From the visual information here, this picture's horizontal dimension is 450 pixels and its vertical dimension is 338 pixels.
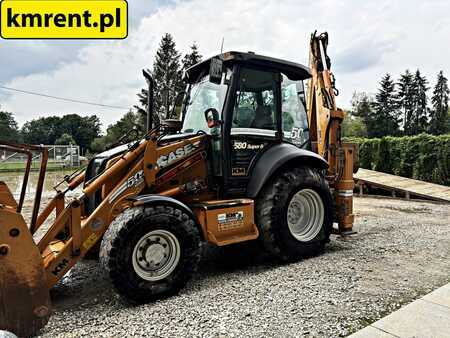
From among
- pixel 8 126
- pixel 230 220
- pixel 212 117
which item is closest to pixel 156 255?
pixel 230 220

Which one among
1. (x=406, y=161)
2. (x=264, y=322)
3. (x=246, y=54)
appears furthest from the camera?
(x=406, y=161)

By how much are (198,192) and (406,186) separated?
8.30m

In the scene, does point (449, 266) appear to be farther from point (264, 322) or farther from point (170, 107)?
point (170, 107)

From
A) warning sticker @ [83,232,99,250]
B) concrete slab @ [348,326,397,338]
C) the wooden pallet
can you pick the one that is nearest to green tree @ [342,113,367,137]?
the wooden pallet

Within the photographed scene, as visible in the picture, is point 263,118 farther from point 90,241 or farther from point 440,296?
point 440,296

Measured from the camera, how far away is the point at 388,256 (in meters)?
4.39

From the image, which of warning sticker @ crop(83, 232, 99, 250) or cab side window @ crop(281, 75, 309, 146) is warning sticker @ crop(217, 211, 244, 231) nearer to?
warning sticker @ crop(83, 232, 99, 250)

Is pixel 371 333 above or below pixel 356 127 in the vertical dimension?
below

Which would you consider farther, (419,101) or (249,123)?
(419,101)

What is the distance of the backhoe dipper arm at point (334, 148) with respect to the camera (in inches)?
196

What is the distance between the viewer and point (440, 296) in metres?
3.08

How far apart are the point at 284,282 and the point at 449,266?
2039 mm

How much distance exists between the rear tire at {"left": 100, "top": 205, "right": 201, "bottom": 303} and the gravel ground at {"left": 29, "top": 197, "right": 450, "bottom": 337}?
0.15m

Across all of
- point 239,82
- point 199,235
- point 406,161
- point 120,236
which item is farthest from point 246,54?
point 406,161
